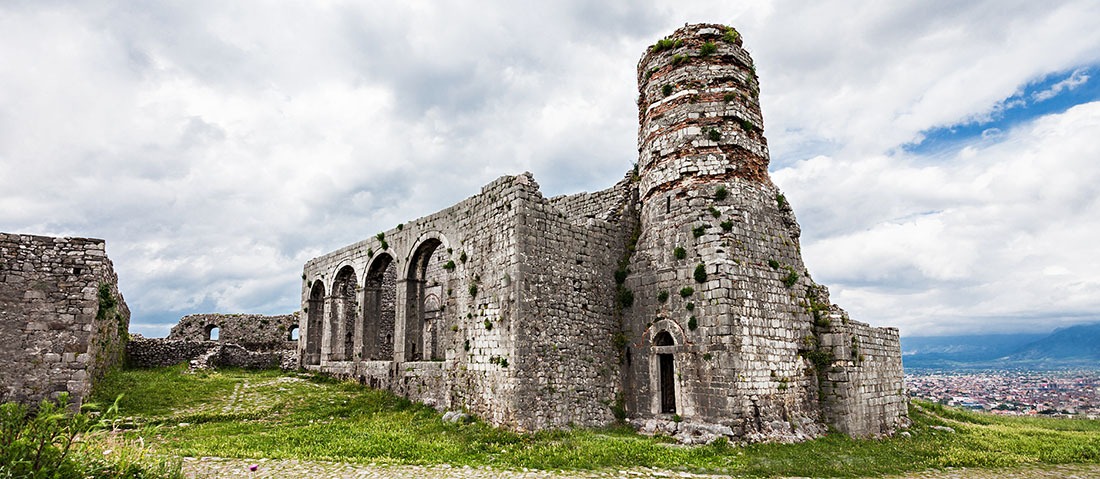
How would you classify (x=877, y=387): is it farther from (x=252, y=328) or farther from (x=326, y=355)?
(x=252, y=328)

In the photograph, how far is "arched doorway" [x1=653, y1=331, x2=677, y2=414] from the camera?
1595 centimetres

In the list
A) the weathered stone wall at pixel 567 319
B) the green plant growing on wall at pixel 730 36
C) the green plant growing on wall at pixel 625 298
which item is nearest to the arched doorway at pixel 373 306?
the weathered stone wall at pixel 567 319

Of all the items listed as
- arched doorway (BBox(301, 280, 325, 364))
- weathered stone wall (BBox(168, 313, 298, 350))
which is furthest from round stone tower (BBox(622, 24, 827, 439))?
weathered stone wall (BBox(168, 313, 298, 350))

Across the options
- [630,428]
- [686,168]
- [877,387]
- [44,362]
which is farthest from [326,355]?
[877,387]

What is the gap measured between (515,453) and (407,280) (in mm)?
9403

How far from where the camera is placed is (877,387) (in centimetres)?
1645

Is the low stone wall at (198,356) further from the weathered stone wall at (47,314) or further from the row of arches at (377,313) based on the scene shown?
the weathered stone wall at (47,314)

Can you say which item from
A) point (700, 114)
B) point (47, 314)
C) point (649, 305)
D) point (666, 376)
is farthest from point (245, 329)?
point (700, 114)

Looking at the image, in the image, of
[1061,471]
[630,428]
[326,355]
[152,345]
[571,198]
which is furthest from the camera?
[152,345]

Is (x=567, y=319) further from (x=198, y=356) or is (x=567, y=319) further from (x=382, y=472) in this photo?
(x=198, y=356)

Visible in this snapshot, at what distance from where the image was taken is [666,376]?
1606 cm

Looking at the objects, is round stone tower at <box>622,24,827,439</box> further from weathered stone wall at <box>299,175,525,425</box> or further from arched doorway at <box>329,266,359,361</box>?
arched doorway at <box>329,266,359,361</box>

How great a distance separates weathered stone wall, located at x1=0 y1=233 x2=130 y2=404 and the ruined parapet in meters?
13.0

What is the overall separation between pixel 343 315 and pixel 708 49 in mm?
16387
